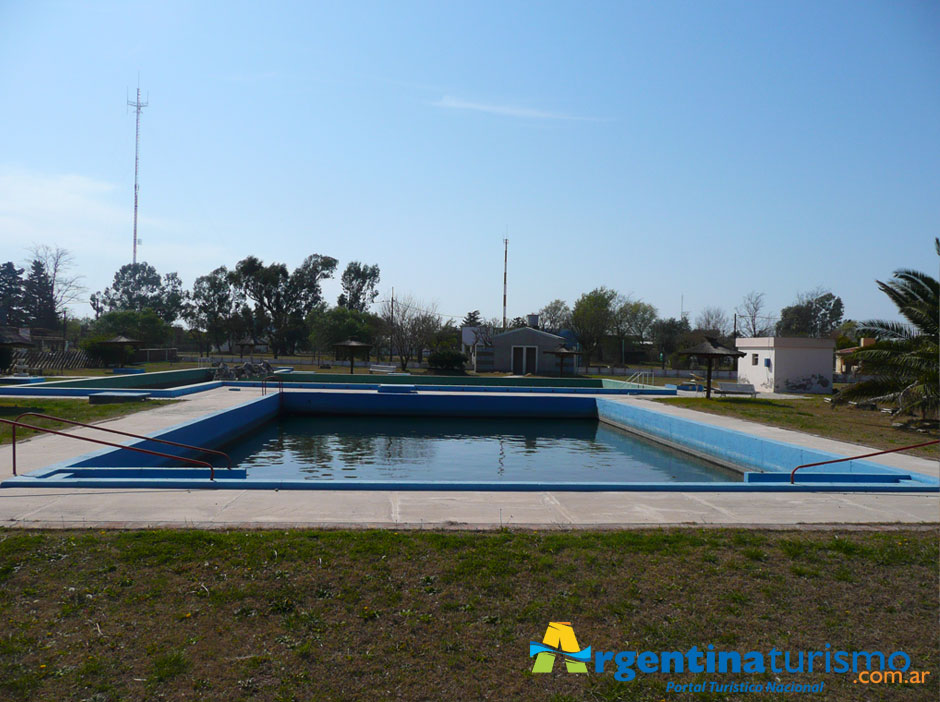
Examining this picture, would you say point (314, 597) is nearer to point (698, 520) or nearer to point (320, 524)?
point (320, 524)

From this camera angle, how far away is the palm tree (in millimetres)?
15664

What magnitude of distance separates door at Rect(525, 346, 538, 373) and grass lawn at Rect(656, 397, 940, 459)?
2002 centimetres

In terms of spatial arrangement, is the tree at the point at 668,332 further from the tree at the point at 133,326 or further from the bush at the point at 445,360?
the tree at the point at 133,326

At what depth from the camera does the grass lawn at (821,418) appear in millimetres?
14323

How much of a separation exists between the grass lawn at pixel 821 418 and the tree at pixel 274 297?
5668 centimetres

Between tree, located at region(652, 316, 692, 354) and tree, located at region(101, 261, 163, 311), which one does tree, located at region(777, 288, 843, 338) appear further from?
tree, located at region(101, 261, 163, 311)

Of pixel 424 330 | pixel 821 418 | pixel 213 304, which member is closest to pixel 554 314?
pixel 424 330

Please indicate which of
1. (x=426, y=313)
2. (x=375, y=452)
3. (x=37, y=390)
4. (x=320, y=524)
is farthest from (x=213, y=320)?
(x=320, y=524)

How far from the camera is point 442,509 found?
24.2 feet

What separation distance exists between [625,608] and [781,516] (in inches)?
140

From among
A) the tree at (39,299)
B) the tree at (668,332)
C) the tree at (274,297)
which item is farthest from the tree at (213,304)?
the tree at (668,332)

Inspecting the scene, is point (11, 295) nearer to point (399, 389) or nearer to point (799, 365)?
point (399, 389)

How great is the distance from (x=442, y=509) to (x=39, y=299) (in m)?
Answer: 90.8

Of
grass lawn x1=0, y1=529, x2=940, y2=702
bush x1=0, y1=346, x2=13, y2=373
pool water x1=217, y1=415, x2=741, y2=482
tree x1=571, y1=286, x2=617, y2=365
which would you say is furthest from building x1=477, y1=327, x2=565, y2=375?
grass lawn x1=0, y1=529, x2=940, y2=702
